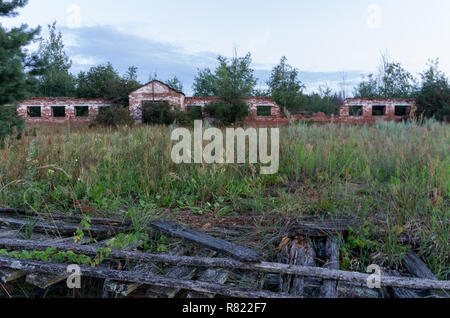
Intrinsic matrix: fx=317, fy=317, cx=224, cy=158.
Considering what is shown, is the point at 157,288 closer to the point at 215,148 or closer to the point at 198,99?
the point at 215,148

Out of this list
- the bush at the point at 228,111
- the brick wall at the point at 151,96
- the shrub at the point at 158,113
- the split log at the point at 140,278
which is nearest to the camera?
the split log at the point at 140,278

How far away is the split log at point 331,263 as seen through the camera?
1.81 m

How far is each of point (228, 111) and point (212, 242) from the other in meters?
18.0

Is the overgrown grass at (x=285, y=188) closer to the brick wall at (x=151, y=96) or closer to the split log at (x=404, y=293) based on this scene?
the split log at (x=404, y=293)

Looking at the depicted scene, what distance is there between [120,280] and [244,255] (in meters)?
0.78

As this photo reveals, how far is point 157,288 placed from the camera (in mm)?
1888

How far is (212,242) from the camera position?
7.76ft

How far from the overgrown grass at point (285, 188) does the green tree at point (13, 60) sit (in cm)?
278

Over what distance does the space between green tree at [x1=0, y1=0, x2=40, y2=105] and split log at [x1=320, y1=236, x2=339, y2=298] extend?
7.40 metres

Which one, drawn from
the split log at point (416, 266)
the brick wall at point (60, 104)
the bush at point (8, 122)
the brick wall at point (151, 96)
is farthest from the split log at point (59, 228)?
the brick wall at point (60, 104)

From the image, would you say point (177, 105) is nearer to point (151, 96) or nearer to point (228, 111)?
point (151, 96)

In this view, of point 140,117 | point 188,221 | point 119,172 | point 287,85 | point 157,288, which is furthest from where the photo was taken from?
point 287,85
